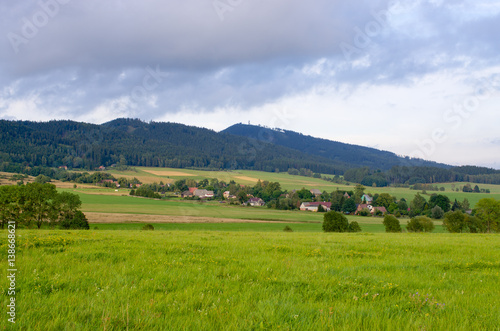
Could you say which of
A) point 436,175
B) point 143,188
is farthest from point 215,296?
point 436,175

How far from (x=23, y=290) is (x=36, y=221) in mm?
54688

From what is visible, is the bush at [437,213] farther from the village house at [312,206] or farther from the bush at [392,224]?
the bush at [392,224]

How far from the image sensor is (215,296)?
17.6ft

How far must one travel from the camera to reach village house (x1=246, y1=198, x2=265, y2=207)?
123162 mm

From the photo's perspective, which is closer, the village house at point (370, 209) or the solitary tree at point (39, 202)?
the solitary tree at point (39, 202)

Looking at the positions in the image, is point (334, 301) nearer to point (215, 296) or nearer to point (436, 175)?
point (215, 296)

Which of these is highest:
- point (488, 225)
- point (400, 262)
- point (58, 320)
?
point (58, 320)

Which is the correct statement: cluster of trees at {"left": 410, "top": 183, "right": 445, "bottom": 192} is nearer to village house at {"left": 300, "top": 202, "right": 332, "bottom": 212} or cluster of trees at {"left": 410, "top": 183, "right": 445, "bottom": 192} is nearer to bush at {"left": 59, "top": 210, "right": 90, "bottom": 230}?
village house at {"left": 300, "top": 202, "right": 332, "bottom": 212}

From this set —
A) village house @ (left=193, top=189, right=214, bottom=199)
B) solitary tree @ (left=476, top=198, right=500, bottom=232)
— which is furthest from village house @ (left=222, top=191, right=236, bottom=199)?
solitary tree @ (left=476, top=198, right=500, bottom=232)

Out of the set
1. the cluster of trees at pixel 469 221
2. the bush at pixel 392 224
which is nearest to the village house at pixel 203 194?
the cluster of trees at pixel 469 221

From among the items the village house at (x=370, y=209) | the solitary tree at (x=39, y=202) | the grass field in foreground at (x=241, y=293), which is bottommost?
the village house at (x=370, y=209)

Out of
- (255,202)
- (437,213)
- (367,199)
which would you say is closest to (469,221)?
(437,213)

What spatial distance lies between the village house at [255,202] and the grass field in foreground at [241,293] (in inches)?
4502

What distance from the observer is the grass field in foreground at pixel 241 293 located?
426cm
